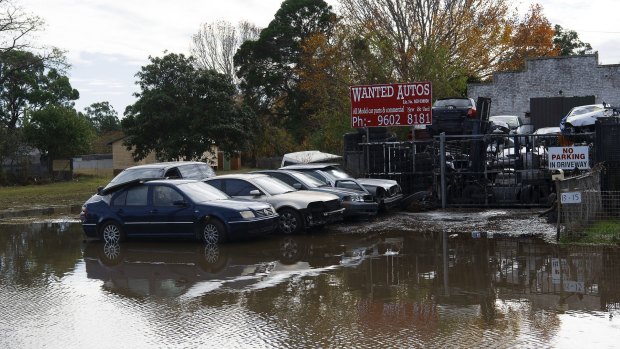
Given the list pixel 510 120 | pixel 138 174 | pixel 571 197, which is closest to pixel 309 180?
pixel 138 174

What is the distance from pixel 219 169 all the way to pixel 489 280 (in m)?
55.6

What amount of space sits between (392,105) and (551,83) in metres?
19.0

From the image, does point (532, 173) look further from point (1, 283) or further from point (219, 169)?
point (219, 169)

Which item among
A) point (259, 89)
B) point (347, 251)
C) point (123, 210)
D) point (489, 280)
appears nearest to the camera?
point (489, 280)

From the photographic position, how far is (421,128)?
1077 inches

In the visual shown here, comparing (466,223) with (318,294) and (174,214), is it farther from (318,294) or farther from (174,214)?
(318,294)

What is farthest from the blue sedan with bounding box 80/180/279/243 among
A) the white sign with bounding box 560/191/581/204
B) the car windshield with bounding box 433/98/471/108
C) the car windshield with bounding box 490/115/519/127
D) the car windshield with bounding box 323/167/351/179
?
the car windshield with bounding box 490/115/519/127

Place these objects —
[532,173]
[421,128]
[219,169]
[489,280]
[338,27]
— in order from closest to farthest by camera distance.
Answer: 1. [489,280]
2. [532,173]
3. [421,128]
4. [338,27]
5. [219,169]

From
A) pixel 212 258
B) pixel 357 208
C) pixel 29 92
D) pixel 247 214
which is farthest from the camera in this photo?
pixel 29 92

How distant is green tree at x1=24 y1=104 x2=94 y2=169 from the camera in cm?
5016

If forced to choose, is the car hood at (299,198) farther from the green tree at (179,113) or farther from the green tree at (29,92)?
the green tree at (29,92)

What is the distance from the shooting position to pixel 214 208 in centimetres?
1450

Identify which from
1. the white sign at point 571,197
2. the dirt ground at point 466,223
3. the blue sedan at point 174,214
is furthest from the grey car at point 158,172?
the white sign at point 571,197

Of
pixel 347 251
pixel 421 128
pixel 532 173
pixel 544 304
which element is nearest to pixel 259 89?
pixel 421 128
